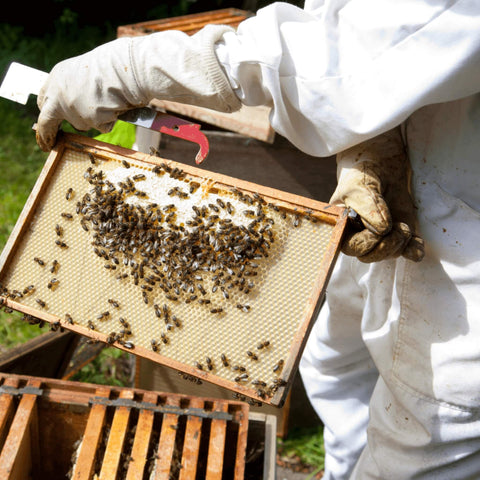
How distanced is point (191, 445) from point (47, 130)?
1.65m

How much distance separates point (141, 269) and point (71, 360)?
1842mm

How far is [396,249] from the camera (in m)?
2.14

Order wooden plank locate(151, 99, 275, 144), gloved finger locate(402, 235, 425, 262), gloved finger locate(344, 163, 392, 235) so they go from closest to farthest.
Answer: gloved finger locate(344, 163, 392, 235), gloved finger locate(402, 235, 425, 262), wooden plank locate(151, 99, 275, 144)

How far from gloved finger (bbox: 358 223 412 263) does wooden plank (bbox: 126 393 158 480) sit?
135cm

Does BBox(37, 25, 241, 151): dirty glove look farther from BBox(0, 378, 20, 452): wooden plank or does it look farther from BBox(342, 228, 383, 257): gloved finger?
BBox(0, 378, 20, 452): wooden plank

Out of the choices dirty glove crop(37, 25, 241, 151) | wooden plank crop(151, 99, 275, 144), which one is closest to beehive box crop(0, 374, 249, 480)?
dirty glove crop(37, 25, 241, 151)

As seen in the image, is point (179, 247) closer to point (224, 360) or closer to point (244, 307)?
point (244, 307)

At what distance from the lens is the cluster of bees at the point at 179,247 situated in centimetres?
223

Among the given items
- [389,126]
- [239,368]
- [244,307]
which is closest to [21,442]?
[239,368]

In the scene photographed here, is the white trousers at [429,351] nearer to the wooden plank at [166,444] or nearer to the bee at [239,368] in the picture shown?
the bee at [239,368]

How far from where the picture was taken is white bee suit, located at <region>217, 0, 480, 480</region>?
1850 mm

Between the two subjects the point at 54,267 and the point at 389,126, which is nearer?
the point at 389,126

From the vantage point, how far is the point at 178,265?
2.27 meters

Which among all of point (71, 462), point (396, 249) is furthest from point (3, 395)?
point (396, 249)
